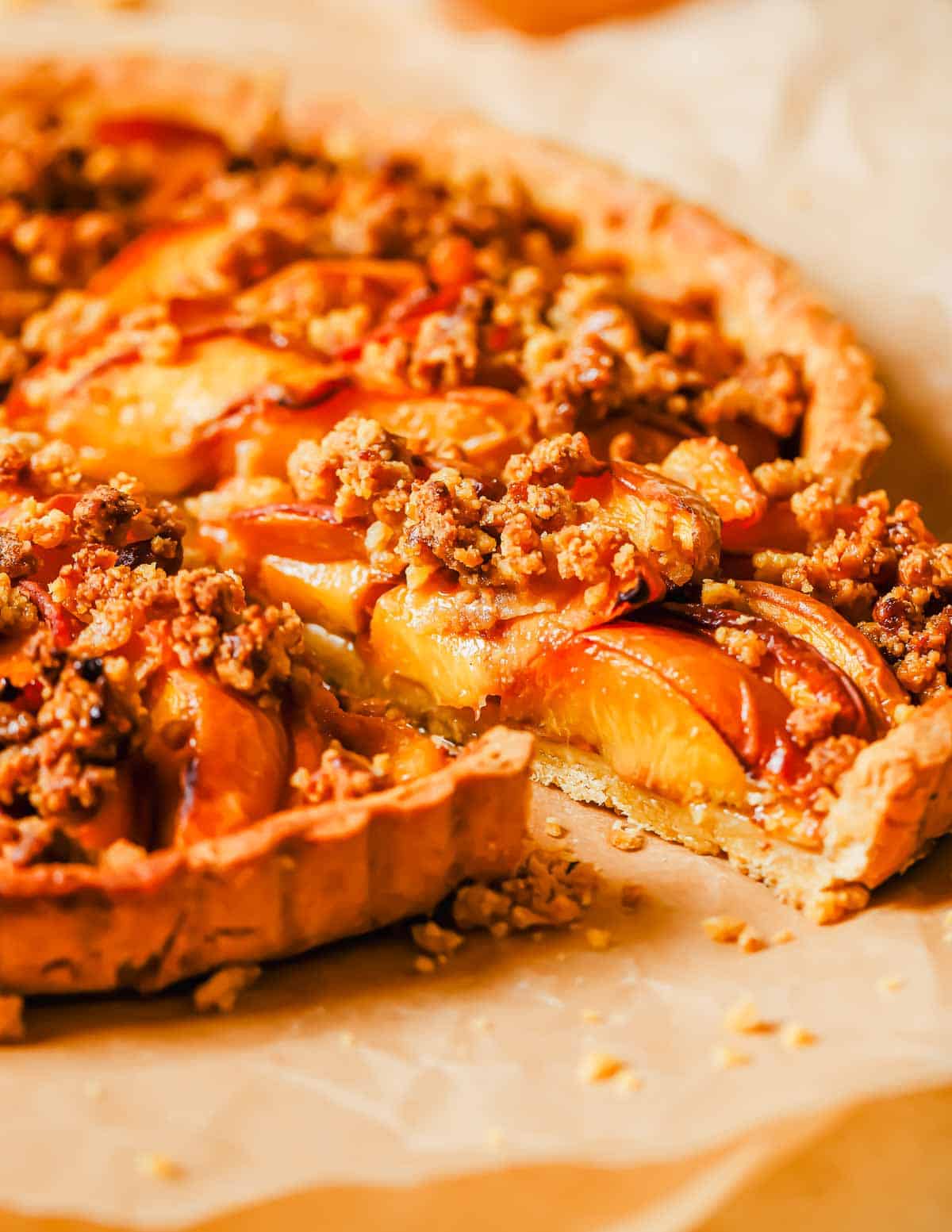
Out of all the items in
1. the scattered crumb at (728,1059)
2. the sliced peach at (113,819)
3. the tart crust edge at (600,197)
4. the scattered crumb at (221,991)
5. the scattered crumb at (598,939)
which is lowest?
the scattered crumb at (221,991)

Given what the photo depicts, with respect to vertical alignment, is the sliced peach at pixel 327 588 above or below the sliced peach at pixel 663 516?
below

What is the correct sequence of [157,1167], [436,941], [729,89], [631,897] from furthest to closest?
[729,89], [631,897], [436,941], [157,1167]

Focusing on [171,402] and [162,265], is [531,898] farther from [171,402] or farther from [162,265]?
[162,265]

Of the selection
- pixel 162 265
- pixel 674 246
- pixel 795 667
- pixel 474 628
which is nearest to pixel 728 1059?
pixel 795 667

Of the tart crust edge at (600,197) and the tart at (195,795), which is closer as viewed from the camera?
the tart at (195,795)

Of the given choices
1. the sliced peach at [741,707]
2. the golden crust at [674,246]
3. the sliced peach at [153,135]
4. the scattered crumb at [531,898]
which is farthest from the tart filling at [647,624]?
the sliced peach at [153,135]

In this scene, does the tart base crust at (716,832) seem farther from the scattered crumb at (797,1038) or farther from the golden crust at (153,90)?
the golden crust at (153,90)

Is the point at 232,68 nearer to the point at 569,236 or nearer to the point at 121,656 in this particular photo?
the point at 569,236
